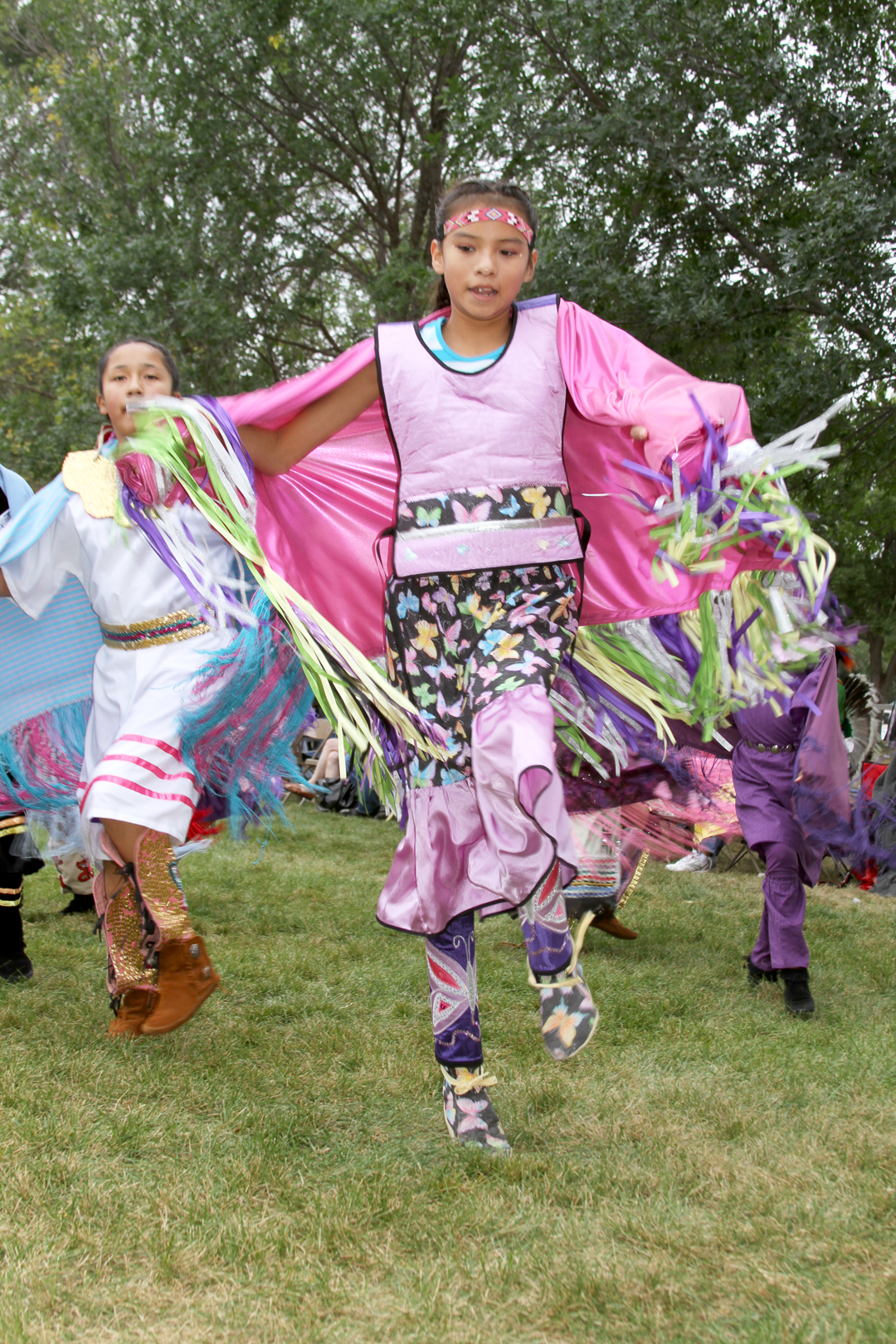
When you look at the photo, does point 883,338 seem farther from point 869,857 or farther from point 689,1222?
point 689,1222

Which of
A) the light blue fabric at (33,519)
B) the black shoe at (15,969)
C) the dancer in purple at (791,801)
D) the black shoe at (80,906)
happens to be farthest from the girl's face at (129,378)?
the black shoe at (80,906)

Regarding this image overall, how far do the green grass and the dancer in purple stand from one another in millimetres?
184

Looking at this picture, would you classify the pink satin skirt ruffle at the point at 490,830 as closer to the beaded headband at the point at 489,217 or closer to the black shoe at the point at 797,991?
the beaded headband at the point at 489,217

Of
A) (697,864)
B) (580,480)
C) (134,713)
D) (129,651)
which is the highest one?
(580,480)

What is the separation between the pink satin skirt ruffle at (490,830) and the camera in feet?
7.14

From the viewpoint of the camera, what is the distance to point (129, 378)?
10.7ft

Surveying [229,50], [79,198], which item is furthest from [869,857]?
[79,198]

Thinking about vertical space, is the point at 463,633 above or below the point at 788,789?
above

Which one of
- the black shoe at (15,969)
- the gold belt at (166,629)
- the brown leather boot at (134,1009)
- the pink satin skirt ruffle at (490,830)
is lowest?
the black shoe at (15,969)

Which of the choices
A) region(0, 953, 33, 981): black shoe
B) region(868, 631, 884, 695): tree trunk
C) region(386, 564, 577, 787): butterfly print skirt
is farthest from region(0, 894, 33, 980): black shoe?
region(868, 631, 884, 695): tree trunk

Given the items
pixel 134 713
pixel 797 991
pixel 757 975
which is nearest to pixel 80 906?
pixel 134 713

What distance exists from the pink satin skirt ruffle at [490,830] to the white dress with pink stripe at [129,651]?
0.72 metres

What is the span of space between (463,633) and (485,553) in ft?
0.58

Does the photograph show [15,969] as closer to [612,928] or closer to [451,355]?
[612,928]
